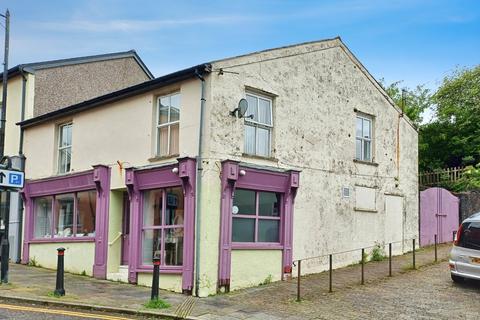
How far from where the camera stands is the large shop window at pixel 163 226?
12.7 metres

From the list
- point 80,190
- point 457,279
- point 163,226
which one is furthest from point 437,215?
point 80,190

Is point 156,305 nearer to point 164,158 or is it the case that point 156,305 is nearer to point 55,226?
point 164,158

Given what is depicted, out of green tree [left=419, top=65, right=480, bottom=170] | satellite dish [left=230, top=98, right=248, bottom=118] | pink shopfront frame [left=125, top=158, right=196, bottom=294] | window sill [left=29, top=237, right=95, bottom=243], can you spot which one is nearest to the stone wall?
satellite dish [left=230, top=98, right=248, bottom=118]

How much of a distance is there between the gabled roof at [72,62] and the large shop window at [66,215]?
4711 millimetres

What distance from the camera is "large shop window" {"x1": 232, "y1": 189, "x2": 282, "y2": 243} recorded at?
41.9 feet

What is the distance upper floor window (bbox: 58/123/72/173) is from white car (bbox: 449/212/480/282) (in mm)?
11325

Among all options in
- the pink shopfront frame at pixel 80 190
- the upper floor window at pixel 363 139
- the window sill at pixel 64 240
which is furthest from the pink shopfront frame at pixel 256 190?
the window sill at pixel 64 240

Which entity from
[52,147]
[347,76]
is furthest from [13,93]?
[347,76]

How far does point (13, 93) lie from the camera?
19.5 meters

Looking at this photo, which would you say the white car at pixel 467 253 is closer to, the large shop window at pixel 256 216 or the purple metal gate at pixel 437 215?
the large shop window at pixel 256 216

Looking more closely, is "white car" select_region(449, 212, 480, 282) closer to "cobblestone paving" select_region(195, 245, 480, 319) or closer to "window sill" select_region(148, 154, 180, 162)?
"cobblestone paving" select_region(195, 245, 480, 319)

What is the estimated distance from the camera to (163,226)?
42.8ft

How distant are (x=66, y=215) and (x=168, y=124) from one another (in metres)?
5.42

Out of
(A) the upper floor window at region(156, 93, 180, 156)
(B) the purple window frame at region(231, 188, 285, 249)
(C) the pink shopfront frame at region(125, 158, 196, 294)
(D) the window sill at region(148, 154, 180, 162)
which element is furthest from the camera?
(A) the upper floor window at region(156, 93, 180, 156)
